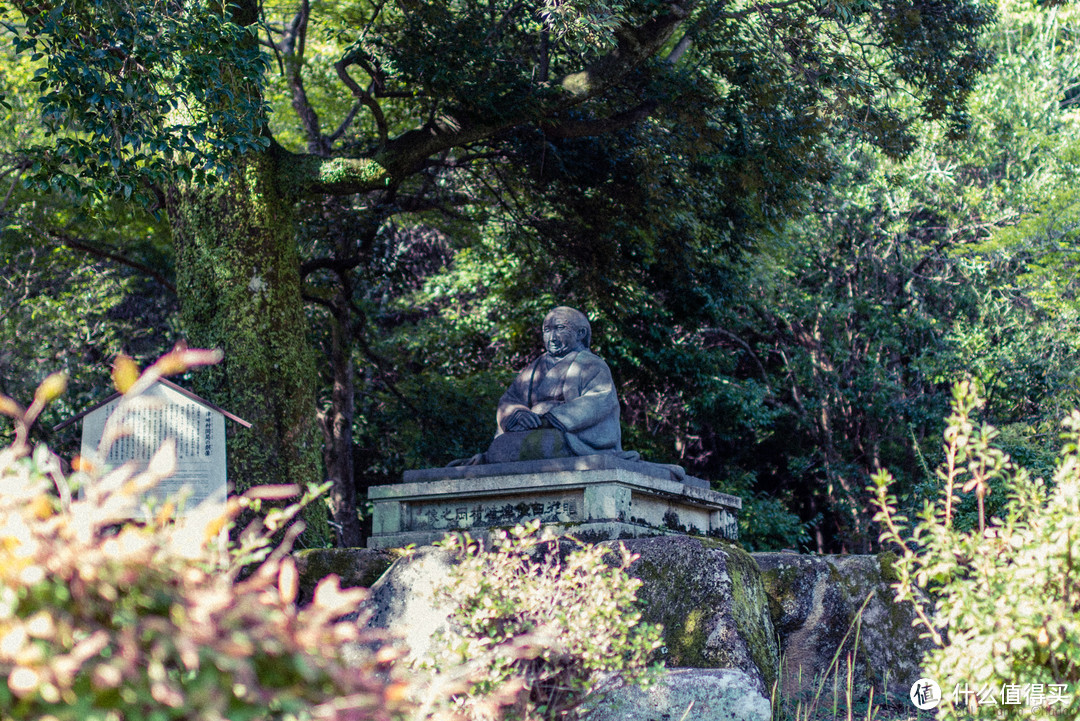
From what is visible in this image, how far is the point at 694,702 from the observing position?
14.6ft

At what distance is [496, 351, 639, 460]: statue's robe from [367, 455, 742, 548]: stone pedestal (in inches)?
14.1

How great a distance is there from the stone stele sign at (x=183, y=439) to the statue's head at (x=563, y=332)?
2.64m

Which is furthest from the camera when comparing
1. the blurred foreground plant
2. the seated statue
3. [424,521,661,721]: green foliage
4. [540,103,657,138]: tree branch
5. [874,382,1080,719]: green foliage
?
[540,103,657,138]: tree branch

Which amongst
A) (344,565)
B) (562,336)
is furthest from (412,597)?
(562,336)

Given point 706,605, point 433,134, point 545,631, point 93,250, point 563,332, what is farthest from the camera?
point 93,250

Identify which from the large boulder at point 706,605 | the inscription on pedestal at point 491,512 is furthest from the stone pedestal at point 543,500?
the large boulder at point 706,605

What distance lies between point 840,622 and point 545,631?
343 cm

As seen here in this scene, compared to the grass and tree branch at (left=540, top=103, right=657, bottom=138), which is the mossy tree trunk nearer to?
tree branch at (left=540, top=103, right=657, bottom=138)

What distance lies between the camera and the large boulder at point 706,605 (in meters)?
4.98

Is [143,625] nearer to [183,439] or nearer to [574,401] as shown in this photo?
[183,439]

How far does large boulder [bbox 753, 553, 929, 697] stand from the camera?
603 cm

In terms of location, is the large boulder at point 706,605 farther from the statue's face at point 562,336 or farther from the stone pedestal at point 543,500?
the statue's face at point 562,336

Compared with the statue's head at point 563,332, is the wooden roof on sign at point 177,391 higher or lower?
lower

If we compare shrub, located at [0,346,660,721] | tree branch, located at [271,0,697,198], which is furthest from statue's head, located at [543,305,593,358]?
shrub, located at [0,346,660,721]
